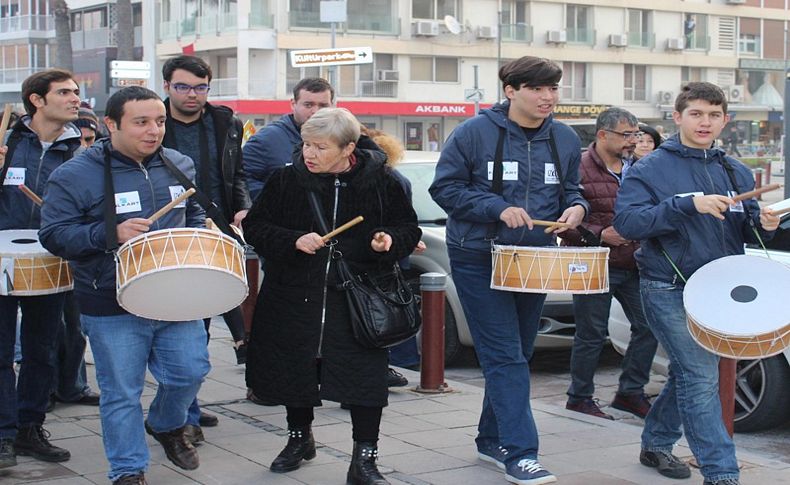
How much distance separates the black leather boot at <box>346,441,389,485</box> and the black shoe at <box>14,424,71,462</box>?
63.9 inches

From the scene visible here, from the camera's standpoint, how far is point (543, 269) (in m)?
5.80

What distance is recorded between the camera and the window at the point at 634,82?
210 ft

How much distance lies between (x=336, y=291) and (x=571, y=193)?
1.36m

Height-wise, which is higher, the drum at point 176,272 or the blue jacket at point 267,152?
the blue jacket at point 267,152

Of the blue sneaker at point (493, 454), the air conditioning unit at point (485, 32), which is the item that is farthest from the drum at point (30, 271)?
the air conditioning unit at point (485, 32)

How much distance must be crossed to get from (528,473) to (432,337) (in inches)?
104

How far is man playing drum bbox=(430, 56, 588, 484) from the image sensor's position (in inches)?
235

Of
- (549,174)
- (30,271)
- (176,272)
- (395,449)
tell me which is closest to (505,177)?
(549,174)

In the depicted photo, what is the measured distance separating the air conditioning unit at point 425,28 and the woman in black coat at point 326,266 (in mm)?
51317

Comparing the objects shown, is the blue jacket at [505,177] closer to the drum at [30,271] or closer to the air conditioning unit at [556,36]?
the drum at [30,271]

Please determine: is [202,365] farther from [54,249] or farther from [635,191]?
[635,191]

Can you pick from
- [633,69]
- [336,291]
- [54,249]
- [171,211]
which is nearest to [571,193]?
[336,291]

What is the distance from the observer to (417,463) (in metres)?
6.41

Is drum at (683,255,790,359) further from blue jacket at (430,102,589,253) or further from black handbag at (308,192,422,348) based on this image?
black handbag at (308,192,422,348)
